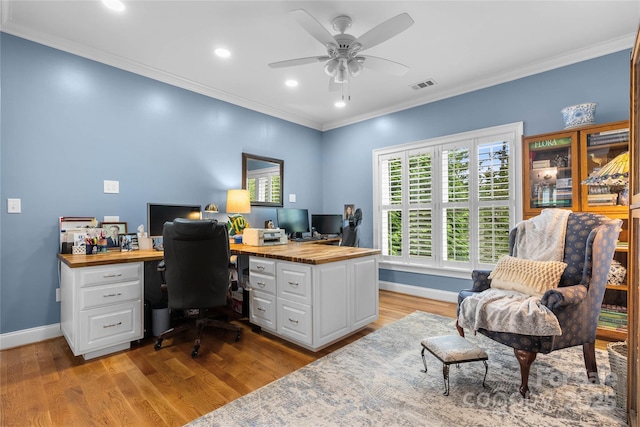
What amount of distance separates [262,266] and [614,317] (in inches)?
122

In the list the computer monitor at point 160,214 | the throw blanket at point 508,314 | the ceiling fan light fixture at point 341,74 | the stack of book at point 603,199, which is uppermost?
the ceiling fan light fixture at point 341,74

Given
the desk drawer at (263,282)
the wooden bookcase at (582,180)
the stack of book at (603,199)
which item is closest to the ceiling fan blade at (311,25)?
the desk drawer at (263,282)

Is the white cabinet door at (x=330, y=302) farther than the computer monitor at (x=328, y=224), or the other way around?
the computer monitor at (x=328, y=224)

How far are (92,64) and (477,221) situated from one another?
14.8 ft

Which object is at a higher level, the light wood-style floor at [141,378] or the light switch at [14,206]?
the light switch at [14,206]

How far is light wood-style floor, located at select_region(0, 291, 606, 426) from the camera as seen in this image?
1726 millimetres

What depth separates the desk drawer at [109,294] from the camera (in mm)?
2336

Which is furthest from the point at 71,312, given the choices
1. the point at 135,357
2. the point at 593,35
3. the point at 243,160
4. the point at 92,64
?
the point at 593,35

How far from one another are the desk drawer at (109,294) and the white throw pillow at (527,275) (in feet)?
9.68

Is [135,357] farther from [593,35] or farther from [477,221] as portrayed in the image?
[593,35]

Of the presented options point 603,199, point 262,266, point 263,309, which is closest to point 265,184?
point 262,266

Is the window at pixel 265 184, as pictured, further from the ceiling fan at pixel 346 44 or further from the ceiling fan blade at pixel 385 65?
the ceiling fan blade at pixel 385 65

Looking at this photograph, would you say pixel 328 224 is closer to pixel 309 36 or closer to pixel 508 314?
pixel 309 36

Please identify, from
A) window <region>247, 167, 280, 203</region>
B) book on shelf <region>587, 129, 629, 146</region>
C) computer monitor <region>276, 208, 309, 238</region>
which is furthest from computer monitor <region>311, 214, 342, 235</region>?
book on shelf <region>587, 129, 629, 146</region>
